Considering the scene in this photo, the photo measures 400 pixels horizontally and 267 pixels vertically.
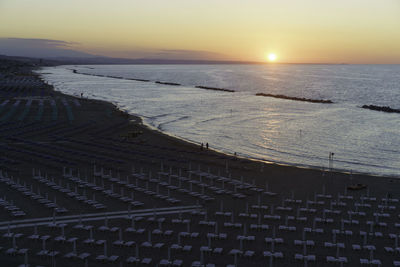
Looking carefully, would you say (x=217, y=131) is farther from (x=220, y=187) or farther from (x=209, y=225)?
(x=209, y=225)

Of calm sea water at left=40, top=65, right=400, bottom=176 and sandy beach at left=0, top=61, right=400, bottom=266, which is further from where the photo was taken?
calm sea water at left=40, top=65, right=400, bottom=176

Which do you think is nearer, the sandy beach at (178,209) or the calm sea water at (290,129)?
the sandy beach at (178,209)

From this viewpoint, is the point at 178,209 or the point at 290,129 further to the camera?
the point at 290,129

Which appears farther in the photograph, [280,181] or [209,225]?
[280,181]

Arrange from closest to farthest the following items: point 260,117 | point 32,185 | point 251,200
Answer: point 251,200 < point 32,185 < point 260,117

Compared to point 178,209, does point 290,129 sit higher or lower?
higher

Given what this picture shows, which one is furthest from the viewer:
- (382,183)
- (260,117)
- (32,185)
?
(260,117)

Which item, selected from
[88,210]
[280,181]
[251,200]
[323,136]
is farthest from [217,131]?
[88,210]
